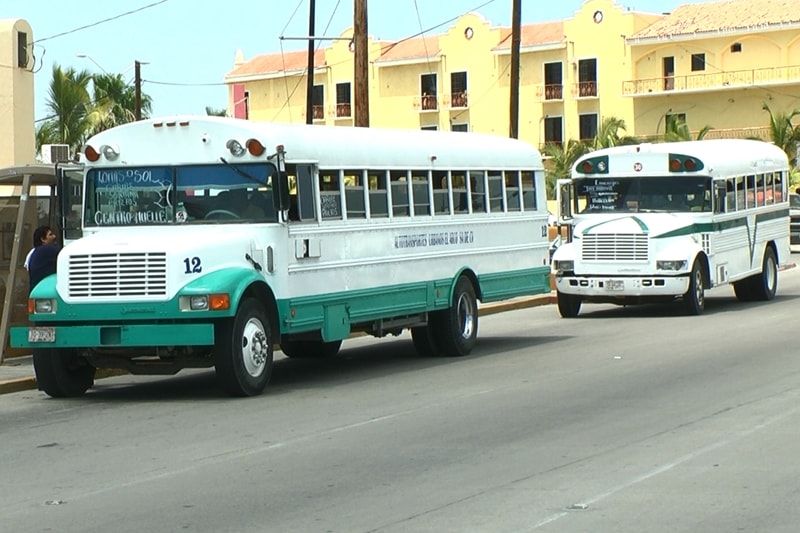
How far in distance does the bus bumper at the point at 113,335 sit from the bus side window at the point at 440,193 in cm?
535

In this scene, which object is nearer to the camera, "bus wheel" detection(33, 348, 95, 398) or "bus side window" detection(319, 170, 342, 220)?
"bus wheel" detection(33, 348, 95, 398)

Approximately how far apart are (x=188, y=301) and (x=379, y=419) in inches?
93.9

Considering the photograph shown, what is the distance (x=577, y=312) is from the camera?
25875mm

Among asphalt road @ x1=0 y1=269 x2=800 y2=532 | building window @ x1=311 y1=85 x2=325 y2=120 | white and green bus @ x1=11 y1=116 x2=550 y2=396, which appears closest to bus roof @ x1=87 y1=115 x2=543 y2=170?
white and green bus @ x1=11 y1=116 x2=550 y2=396

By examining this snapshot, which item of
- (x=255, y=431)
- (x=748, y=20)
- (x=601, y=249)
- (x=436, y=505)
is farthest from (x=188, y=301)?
(x=748, y=20)

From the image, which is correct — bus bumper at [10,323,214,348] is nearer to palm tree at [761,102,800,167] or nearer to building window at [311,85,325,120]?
palm tree at [761,102,800,167]

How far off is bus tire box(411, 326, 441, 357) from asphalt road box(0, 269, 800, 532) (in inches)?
6.7

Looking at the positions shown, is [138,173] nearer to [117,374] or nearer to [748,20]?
[117,374]

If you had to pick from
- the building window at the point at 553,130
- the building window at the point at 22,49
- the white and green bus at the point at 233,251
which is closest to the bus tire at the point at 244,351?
the white and green bus at the point at 233,251

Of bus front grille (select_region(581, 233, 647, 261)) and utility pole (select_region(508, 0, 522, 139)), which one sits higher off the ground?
utility pole (select_region(508, 0, 522, 139))

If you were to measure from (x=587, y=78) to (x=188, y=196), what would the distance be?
66.4 m

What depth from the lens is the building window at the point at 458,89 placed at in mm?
84312

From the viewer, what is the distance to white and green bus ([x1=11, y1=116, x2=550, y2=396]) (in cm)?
1478

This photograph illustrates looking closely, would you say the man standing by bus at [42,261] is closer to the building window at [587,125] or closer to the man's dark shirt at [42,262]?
the man's dark shirt at [42,262]
